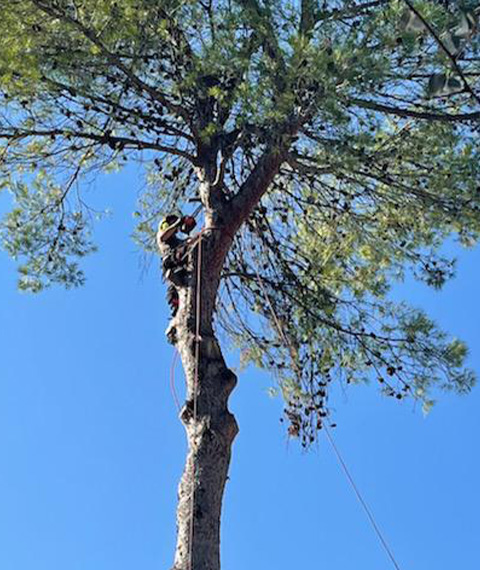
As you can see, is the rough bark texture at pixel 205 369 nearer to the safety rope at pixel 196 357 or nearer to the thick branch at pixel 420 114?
the safety rope at pixel 196 357

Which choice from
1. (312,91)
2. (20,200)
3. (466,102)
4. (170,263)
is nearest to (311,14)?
(312,91)

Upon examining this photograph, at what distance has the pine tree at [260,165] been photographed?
3641 millimetres

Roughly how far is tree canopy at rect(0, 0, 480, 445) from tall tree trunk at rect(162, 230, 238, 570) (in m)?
0.44

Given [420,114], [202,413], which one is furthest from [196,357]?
[420,114]

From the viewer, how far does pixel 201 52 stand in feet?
13.2

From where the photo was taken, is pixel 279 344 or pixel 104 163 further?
pixel 279 344

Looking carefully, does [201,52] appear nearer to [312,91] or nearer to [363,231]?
[312,91]

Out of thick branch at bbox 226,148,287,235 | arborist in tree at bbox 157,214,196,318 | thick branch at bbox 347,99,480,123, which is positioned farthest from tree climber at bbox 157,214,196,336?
thick branch at bbox 347,99,480,123

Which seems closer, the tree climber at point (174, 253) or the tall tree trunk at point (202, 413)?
the tall tree trunk at point (202, 413)

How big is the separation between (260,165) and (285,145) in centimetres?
47

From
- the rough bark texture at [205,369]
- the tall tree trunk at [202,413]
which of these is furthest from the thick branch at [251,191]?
the tall tree trunk at [202,413]

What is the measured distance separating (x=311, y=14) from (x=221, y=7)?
1.73ft

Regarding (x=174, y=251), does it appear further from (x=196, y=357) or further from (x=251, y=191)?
(x=196, y=357)

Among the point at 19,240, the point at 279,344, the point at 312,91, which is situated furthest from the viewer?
the point at 279,344
